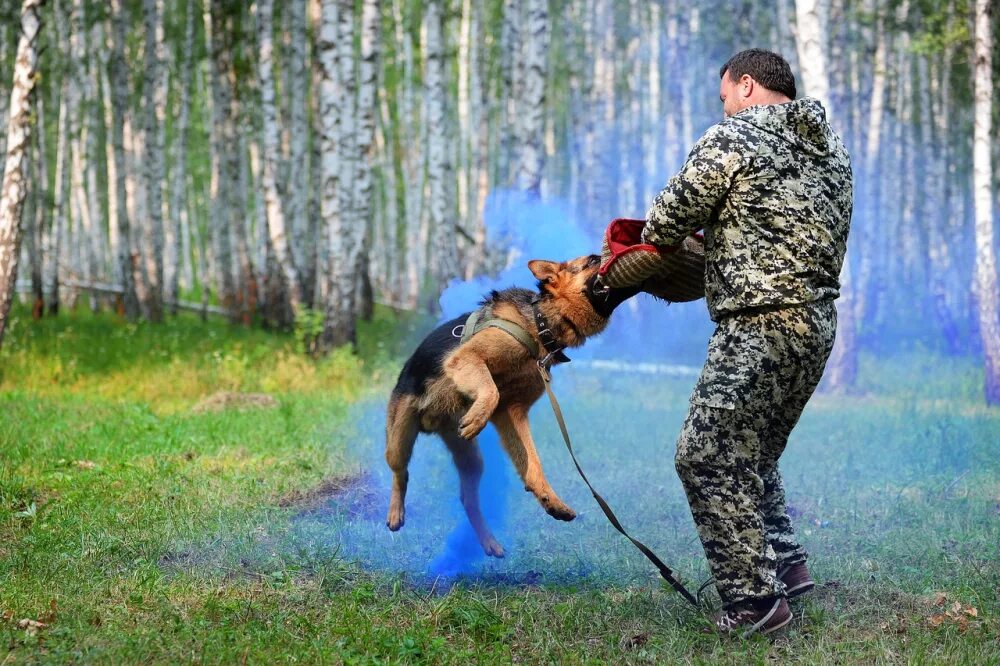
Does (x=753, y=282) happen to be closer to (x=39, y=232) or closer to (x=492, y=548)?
(x=492, y=548)

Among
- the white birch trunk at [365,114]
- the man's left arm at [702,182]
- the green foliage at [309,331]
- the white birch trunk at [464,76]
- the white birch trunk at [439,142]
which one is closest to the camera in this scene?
the man's left arm at [702,182]

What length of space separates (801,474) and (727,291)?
4417mm

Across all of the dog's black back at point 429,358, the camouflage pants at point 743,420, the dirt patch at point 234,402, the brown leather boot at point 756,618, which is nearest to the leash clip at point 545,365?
the dog's black back at point 429,358

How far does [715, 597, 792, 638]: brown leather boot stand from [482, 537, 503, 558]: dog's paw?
1.61 metres

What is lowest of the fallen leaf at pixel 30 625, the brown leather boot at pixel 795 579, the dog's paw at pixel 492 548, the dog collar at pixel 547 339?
the dog's paw at pixel 492 548

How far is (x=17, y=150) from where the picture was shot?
11.6 m

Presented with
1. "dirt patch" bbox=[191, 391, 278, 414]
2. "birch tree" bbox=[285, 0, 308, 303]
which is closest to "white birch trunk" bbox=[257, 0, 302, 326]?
"birch tree" bbox=[285, 0, 308, 303]

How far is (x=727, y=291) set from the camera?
4336 mm

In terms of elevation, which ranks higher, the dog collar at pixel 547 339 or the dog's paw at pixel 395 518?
the dog collar at pixel 547 339

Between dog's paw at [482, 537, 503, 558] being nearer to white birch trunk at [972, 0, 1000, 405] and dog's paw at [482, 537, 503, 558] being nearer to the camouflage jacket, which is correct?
the camouflage jacket

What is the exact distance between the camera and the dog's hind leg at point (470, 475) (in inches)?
228

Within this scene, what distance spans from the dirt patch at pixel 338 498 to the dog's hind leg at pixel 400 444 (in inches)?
34.7

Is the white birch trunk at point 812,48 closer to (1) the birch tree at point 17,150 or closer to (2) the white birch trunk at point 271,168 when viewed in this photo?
(2) the white birch trunk at point 271,168

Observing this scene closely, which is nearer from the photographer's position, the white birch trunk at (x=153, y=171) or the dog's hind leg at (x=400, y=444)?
the dog's hind leg at (x=400, y=444)
